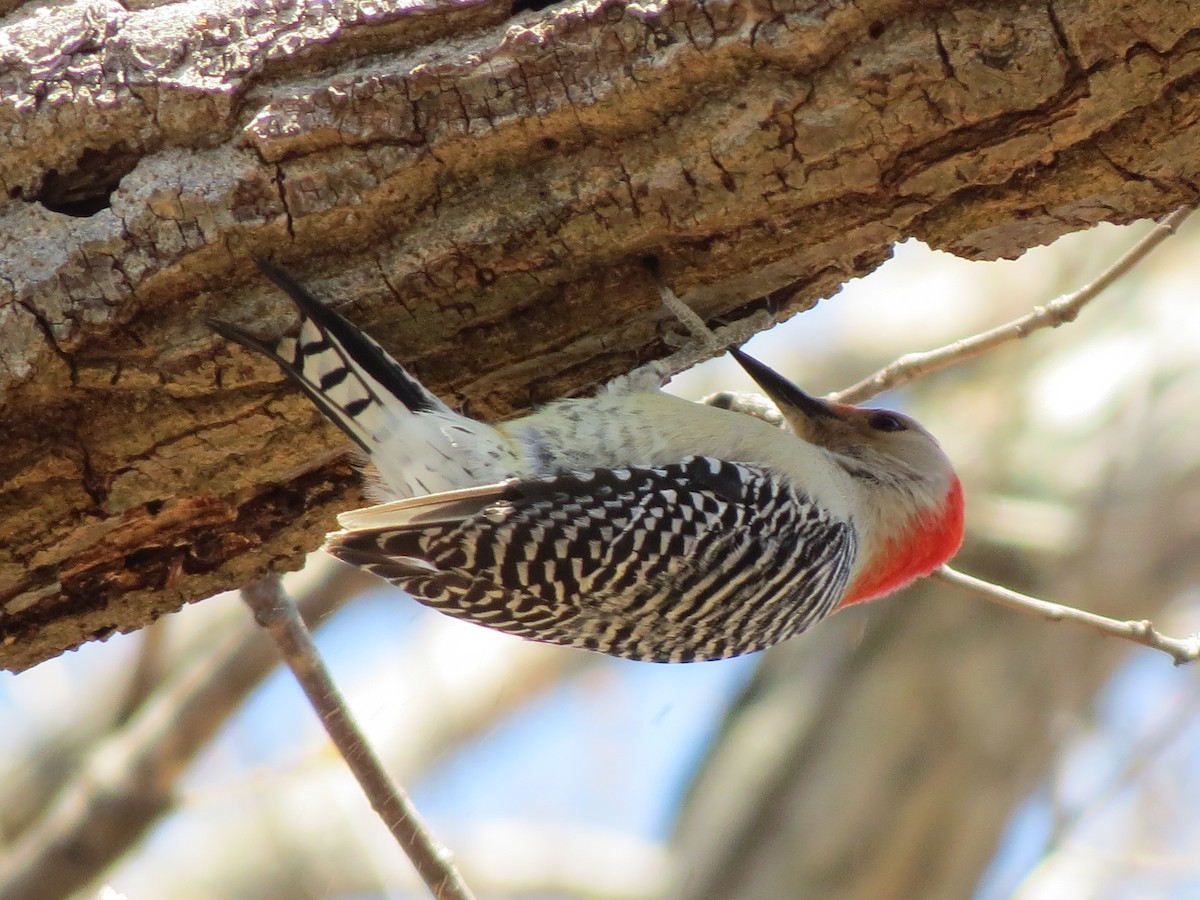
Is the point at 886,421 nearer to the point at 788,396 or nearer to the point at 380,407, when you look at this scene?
the point at 788,396

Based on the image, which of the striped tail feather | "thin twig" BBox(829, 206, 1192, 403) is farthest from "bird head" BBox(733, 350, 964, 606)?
the striped tail feather

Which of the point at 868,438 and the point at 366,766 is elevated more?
the point at 868,438

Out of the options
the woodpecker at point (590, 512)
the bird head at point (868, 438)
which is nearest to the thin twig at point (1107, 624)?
the woodpecker at point (590, 512)

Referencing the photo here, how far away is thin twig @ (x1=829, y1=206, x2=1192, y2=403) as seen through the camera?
13.0ft

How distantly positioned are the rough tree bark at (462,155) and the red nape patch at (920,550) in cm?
157

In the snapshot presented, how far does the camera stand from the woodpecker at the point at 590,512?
360 centimetres

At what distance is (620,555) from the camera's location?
385cm

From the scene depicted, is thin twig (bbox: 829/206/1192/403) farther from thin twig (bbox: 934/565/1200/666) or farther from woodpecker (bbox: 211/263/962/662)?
thin twig (bbox: 934/565/1200/666)

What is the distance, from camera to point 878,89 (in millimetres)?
3197

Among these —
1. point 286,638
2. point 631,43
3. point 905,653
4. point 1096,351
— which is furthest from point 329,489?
point 1096,351

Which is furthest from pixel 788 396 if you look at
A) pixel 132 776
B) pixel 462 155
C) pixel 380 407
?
pixel 132 776

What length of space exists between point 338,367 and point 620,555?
3.46 ft

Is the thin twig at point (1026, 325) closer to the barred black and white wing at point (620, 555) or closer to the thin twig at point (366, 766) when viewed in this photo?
the barred black and white wing at point (620, 555)

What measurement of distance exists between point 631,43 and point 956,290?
31.7 ft
